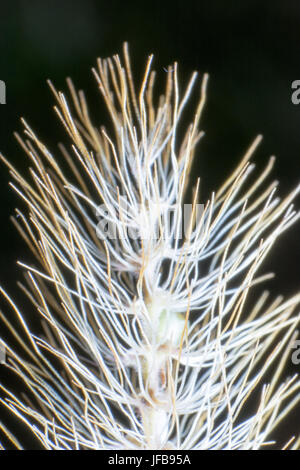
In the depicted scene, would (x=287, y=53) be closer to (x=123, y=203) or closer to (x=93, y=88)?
(x=93, y=88)

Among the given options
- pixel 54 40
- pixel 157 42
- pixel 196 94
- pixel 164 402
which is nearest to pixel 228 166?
pixel 196 94

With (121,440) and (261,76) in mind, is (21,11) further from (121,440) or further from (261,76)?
(121,440)

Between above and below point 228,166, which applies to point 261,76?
above

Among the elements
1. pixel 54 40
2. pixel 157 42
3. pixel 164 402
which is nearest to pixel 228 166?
pixel 157 42

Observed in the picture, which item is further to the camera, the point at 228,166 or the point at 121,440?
the point at 228,166

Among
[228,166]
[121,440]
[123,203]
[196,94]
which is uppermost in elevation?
[196,94]

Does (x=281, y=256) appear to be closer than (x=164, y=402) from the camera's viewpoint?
No
